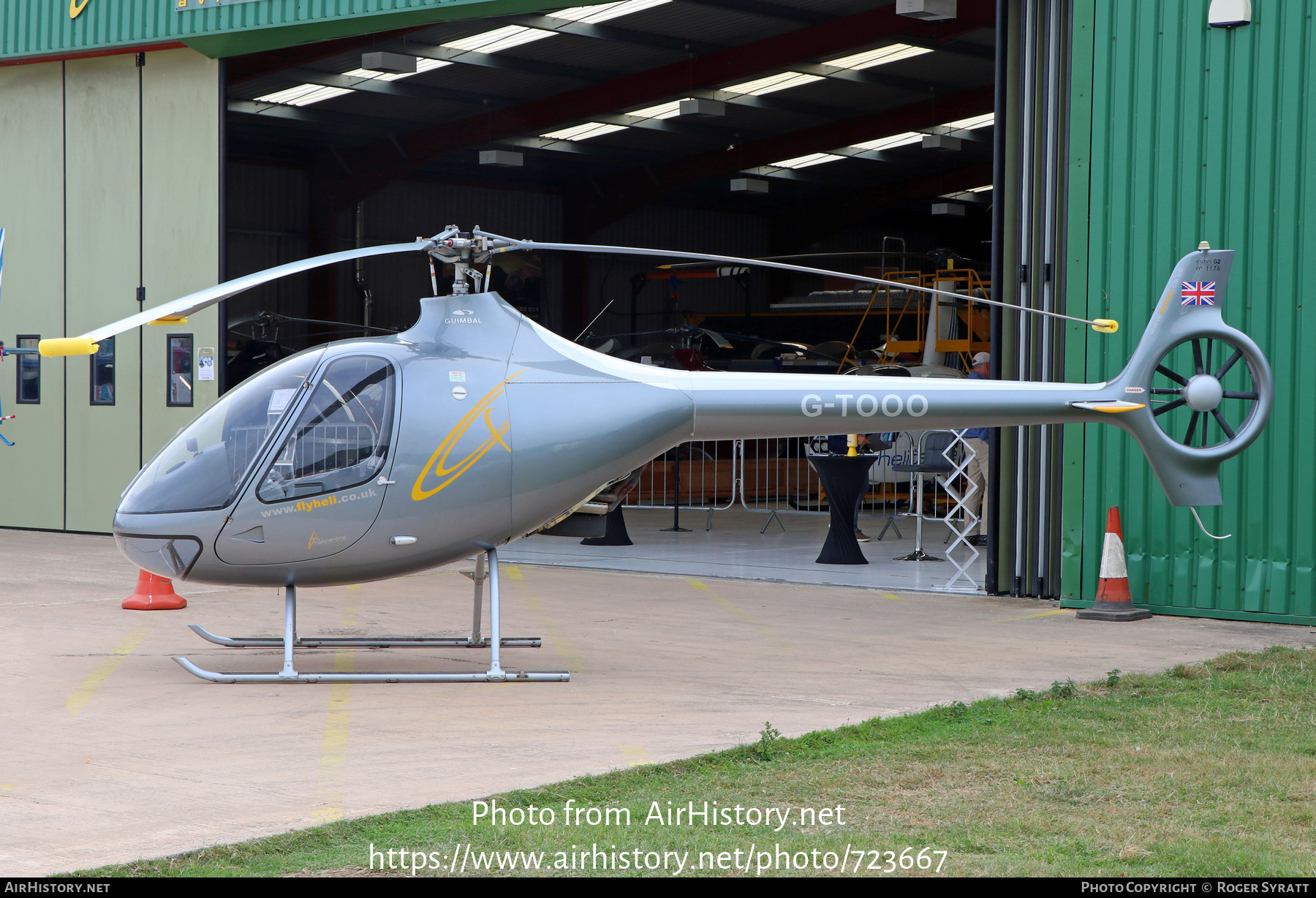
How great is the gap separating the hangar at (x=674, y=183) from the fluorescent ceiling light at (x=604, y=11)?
0.21 feet

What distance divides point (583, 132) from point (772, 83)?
5302mm

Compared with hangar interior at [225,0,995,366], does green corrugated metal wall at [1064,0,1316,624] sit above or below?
below

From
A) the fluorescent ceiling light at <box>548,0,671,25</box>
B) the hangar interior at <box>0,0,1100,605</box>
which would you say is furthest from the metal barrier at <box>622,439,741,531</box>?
the fluorescent ceiling light at <box>548,0,671,25</box>

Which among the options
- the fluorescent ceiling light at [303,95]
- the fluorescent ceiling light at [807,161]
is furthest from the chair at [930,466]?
the fluorescent ceiling light at [807,161]

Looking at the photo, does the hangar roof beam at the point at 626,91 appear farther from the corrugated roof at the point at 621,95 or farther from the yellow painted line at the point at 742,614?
the yellow painted line at the point at 742,614

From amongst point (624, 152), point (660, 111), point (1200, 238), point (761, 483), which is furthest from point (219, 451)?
point (624, 152)

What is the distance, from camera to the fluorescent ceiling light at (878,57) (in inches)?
835

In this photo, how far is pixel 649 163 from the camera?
99.0 ft

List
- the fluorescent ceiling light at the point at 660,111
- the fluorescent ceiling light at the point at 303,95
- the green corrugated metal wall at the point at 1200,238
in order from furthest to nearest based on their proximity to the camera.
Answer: the fluorescent ceiling light at the point at 660,111 < the fluorescent ceiling light at the point at 303,95 < the green corrugated metal wall at the point at 1200,238

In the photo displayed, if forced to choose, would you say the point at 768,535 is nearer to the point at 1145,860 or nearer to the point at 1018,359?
the point at 1018,359

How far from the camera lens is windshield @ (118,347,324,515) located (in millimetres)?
7234

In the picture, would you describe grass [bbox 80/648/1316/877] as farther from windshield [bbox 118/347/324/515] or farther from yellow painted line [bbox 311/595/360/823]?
windshield [bbox 118/347/324/515]

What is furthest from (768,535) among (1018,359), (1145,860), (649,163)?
(649,163)

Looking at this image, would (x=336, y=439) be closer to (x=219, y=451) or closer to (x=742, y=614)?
(x=219, y=451)
